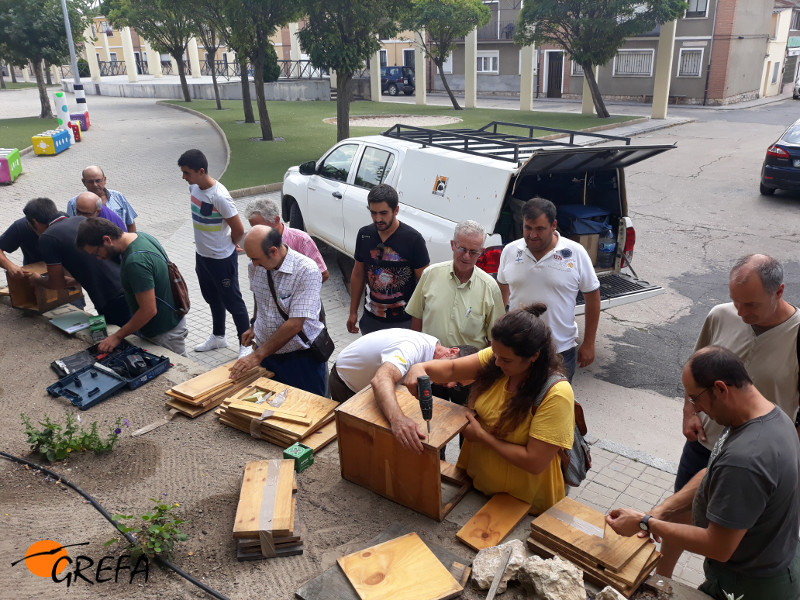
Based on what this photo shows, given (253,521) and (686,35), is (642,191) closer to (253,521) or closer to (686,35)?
(253,521)

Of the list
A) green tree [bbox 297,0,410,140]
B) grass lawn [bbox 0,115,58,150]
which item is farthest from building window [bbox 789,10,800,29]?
grass lawn [bbox 0,115,58,150]

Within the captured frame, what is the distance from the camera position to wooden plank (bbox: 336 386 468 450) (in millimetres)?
3096

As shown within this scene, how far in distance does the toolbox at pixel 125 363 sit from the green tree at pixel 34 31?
76.0 feet

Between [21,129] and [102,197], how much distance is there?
67.0ft

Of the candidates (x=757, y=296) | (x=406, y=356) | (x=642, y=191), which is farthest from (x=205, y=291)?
(x=642, y=191)

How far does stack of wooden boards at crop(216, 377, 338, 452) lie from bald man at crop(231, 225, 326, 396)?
0.36 m

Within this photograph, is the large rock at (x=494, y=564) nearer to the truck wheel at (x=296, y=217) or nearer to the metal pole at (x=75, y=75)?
the truck wheel at (x=296, y=217)

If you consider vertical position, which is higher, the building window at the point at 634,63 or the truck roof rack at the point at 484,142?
the building window at the point at 634,63

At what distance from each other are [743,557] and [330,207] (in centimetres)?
684

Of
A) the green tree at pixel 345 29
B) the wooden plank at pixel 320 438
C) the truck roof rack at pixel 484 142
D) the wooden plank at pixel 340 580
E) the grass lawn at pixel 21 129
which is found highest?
the green tree at pixel 345 29

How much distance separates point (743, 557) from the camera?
2.78m

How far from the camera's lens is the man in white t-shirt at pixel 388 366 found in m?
3.14

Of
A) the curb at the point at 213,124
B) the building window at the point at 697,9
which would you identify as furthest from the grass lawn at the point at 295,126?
the building window at the point at 697,9

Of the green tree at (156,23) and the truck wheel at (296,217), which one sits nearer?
the truck wheel at (296,217)
